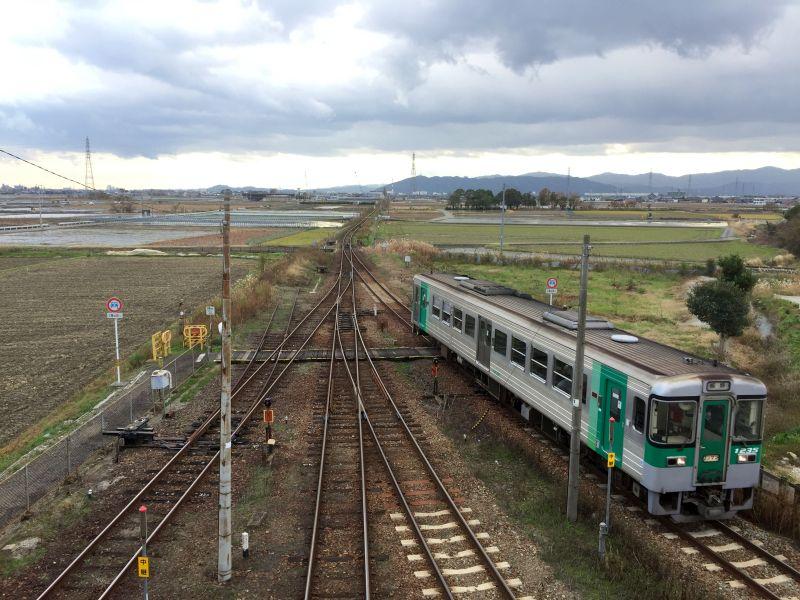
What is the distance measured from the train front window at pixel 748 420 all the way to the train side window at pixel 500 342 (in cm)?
660

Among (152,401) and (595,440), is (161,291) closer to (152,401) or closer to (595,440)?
(152,401)

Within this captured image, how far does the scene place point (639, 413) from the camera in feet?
36.3

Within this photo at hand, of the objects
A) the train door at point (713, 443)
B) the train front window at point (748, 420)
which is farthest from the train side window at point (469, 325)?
the train front window at point (748, 420)

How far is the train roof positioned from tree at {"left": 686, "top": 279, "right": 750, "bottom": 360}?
27.8 ft

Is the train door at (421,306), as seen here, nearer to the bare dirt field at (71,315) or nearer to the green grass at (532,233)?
the bare dirt field at (71,315)

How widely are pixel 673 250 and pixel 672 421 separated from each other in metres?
64.9

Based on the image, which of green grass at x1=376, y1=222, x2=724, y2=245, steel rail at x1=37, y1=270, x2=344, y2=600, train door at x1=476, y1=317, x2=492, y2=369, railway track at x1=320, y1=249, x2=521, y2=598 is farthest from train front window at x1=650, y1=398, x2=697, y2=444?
green grass at x1=376, y1=222, x2=724, y2=245

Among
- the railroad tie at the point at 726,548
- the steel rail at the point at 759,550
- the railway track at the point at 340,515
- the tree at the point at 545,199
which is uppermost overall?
the tree at the point at 545,199

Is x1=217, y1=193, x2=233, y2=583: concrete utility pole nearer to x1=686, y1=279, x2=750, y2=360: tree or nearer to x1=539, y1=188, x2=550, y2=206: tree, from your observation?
x1=686, y1=279, x2=750, y2=360: tree

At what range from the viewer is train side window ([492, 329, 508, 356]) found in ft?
55.2

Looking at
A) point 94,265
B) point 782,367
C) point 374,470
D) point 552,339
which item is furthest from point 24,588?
point 94,265

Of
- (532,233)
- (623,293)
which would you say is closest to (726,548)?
(623,293)

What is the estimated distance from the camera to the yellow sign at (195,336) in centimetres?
2412

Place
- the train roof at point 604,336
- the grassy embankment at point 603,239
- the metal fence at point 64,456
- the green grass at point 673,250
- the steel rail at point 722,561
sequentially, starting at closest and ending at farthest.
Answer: the steel rail at point 722,561, the train roof at point 604,336, the metal fence at point 64,456, the green grass at point 673,250, the grassy embankment at point 603,239
